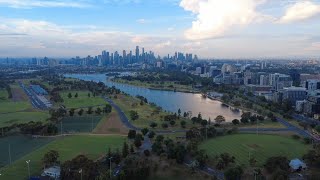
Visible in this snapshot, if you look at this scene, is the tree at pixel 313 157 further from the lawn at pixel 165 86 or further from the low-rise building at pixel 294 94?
the lawn at pixel 165 86

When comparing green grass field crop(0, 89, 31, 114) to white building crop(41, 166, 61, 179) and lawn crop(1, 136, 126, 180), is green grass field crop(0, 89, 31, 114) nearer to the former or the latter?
lawn crop(1, 136, 126, 180)

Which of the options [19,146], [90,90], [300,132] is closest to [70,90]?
[90,90]

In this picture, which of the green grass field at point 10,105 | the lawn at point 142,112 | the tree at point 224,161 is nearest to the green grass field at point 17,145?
the lawn at point 142,112

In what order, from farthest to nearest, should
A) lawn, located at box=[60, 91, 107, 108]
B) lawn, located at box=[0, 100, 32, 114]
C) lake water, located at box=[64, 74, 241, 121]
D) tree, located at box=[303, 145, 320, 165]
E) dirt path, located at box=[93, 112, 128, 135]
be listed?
lawn, located at box=[60, 91, 107, 108]
lake water, located at box=[64, 74, 241, 121]
lawn, located at box=[0, 100, 32, 114]
dirt path, located at box=[93, 112, 128, 135]
tree, located at box=[303, 145, 320, 165]

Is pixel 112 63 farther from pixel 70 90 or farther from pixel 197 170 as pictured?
pixel 197 170

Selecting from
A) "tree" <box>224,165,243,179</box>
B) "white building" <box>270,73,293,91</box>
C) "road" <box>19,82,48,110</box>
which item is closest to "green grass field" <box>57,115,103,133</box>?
"road" <box>19,82,48,110</box>

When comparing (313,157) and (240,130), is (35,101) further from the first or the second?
(313,157)
